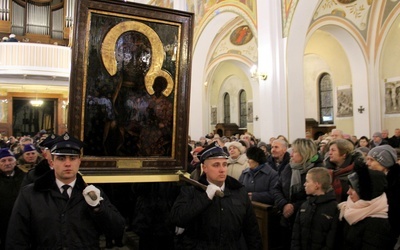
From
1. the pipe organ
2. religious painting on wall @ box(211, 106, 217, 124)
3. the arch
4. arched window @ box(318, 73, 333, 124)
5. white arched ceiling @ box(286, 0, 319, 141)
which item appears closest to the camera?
white arched ceiling @ box(286, 0, 319, 141)

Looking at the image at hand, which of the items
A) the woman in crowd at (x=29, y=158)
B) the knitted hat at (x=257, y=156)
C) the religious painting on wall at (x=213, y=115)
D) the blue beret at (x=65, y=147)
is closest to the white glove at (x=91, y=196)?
the blue beret at (x=65, y=147)

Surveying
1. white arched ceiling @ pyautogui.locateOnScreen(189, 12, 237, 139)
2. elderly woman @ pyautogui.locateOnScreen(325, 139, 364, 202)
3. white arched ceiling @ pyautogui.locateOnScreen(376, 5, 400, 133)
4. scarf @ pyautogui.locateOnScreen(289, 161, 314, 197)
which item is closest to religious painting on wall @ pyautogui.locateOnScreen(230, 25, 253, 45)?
white arched ceiling @ pyautogui.locateOnScreen(189, 12, 237, 139)

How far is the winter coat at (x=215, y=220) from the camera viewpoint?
2836 millimetres

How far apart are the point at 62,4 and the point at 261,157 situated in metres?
20.1

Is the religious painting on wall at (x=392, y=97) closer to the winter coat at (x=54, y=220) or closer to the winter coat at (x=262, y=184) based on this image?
the winter coat at (x=262, y=184)

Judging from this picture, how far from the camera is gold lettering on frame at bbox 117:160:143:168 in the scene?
4.43 metres

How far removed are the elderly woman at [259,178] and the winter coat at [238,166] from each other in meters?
0.62

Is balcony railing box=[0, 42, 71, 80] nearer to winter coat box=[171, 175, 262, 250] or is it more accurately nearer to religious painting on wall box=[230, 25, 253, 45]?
religious painting on wall box=[230, 25, 253, 45]

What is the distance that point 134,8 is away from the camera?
4359mm

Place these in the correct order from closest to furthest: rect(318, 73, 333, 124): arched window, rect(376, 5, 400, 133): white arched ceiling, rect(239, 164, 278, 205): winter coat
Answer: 1. rect(239, 164, 278, 205): winter coat
2. rect(376, 5, 400, 133): white arched ceiling
3. rect(318, 73, 333, 124): arched window

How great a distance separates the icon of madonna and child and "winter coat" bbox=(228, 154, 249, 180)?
1354 mm

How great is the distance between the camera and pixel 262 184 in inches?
187

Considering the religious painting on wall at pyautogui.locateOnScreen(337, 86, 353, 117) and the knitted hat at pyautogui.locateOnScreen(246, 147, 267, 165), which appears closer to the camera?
the knitted hat at pyautogui.locateOnScreen(246, 147, 267, 165)

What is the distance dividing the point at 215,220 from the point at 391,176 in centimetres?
181
